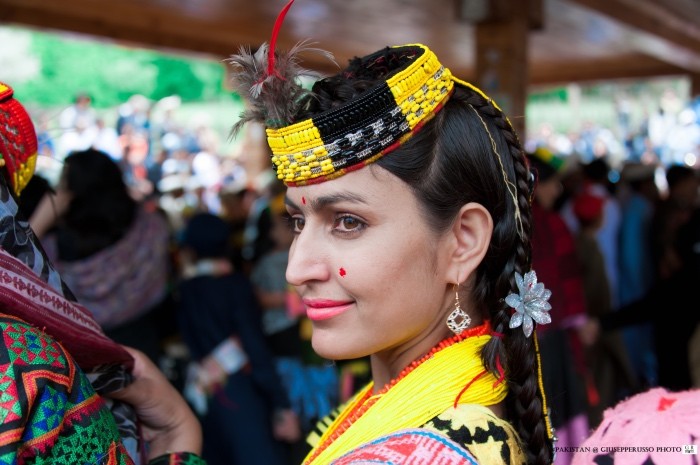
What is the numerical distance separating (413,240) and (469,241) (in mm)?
122

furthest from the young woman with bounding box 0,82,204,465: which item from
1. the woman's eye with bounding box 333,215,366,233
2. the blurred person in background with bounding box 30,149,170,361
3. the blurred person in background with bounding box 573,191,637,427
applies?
the blurred person in background with bounding box 573,191,637,427

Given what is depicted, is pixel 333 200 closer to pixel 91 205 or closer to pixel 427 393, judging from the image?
pixel 427 393

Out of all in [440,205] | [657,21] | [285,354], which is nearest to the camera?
[440,205]

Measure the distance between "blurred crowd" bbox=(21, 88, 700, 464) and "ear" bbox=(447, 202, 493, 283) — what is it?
1.09 m

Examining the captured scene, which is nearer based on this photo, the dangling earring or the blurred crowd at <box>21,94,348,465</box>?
the dangling earring

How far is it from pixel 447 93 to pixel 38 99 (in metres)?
17.6

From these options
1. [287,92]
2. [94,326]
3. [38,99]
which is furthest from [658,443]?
[38,99]

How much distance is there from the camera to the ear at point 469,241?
4.10 ft

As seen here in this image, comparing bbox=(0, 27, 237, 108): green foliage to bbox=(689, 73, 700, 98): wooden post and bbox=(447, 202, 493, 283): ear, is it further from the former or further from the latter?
bbox=(447, 202, 493, 283): ear

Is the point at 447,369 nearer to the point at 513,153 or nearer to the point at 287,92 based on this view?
the point at 513,153

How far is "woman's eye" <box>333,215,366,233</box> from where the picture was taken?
3.94ft

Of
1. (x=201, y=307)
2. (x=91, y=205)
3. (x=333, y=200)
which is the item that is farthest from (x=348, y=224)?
(x=201, y=307)

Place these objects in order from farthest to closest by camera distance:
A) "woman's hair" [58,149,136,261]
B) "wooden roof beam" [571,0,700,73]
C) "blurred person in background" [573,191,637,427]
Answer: "wooden roof beam" [571,0,700,73]
"blurred person in background" [573,191,637,427]
"woman's hair" [58,149,136,261]

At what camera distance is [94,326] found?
1.36 meters
